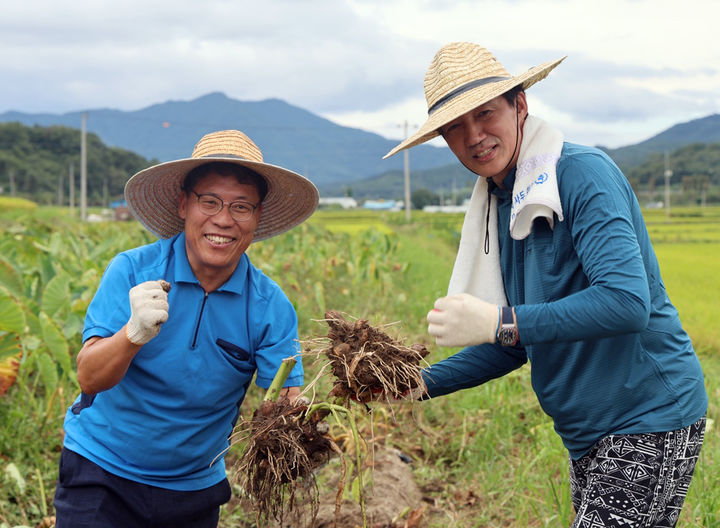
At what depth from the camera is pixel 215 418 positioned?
2209 mm

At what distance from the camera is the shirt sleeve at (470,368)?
2.19 m

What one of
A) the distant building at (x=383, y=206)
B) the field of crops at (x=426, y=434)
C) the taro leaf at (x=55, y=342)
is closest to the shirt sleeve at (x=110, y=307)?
the field of crops at (x=426, y=434)

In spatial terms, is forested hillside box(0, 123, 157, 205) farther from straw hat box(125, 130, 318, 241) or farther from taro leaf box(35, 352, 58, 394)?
straw hat box(125, 130, 318, 241)

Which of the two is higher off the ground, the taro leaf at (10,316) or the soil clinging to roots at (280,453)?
the taro leaf at (10,316)

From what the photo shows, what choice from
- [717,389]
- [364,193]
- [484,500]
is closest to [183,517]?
[484,500]

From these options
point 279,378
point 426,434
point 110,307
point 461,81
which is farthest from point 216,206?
point 426,434

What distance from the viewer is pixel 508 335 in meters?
1.60

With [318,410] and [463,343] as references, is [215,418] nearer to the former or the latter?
[318,410]

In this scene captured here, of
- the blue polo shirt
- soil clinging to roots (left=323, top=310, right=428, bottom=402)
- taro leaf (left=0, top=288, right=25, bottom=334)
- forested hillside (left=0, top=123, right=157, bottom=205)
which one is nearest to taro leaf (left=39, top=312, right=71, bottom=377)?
taro leaf (left=0, top=288, right=25, bottom=334)

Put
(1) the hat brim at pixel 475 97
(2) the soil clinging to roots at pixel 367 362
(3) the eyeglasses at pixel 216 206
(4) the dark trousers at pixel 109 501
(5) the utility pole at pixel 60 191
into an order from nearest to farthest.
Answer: (1) the hat brim at pixel 475 97
(2) the soil clinging to roots at pixel 367 362
(4) the dark trousers at pixel 109 501
(3) the eyeglasses at pixel 216 206
(5) the utility pole at pixel 60 191

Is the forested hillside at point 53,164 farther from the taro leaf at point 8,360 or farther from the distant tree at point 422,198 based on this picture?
the taro leaf at point 8,360

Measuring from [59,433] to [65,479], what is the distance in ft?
5.52

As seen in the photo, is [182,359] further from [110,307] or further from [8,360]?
[8,360]

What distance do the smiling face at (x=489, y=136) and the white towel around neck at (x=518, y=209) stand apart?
0.13 feet
